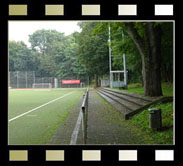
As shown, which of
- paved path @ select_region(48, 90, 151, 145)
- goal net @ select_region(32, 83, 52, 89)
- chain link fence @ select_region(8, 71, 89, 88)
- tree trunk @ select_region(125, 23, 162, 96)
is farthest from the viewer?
goal net @ select_region(32, 83, 52, 89)

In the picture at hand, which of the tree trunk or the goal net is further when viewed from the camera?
the goal net

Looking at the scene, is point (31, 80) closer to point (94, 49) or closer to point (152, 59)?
point (94, 49)

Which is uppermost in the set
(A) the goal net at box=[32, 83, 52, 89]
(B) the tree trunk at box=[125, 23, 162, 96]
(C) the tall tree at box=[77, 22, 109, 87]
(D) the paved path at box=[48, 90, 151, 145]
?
(C) the tall tree at box=[77, 22, 109, 87]

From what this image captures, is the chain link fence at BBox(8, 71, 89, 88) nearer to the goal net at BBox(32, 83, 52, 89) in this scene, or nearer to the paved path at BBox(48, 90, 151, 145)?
the goal net at BBox(32, 83, 52, 89)

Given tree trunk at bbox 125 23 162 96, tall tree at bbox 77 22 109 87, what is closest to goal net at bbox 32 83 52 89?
tall tree at bbox 77 22 109 87

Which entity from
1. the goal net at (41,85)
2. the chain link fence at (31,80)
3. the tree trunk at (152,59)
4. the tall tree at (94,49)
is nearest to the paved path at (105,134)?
the tree trunk at (152,59)

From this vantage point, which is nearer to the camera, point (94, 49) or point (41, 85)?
point (94, 49)

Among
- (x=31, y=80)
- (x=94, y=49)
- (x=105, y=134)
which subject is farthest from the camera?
(x=31, y=80)

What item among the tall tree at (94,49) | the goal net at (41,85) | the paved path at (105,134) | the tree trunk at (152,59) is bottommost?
the goal net at (41,85)

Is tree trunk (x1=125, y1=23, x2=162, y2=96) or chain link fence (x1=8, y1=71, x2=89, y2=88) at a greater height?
tree trunk (x1=125, y1=23, x2=162, y2=96)

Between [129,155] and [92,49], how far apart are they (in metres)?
21.5

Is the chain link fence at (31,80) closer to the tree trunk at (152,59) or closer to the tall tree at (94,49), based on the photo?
the tall tree at (94,49)

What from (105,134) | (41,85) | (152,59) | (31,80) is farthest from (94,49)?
(41,85)

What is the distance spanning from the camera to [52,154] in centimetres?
273
